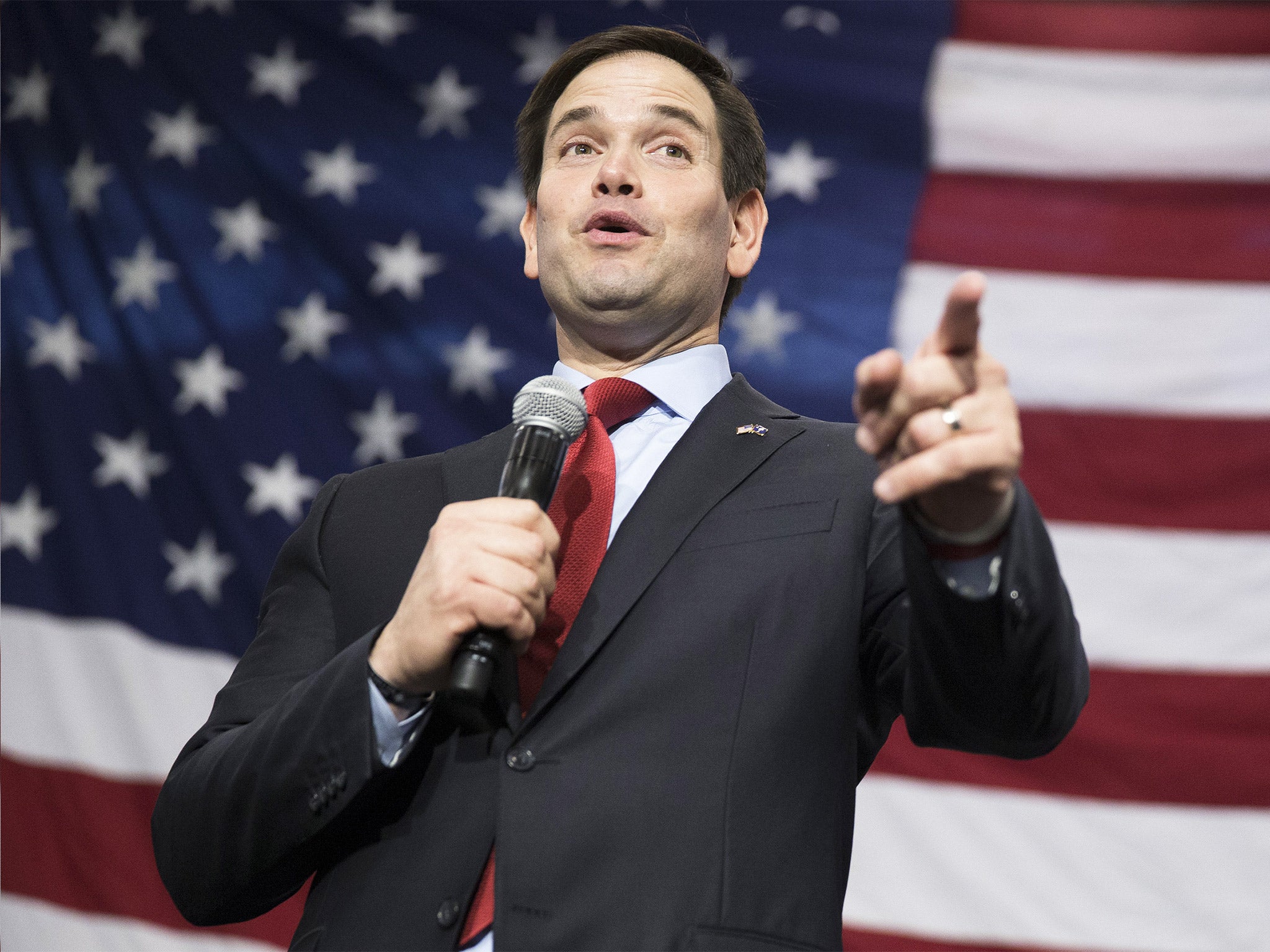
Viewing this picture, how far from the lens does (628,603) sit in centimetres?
107

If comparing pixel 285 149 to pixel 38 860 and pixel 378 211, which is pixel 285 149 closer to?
pixel 378 211

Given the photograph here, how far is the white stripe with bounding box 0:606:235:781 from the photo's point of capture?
9.21ft

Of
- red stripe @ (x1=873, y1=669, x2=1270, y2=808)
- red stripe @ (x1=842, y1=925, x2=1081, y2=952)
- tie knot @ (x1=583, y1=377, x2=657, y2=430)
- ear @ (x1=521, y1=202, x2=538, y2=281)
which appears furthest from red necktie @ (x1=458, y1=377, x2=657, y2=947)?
red stripe @ (x1=842, y1=925, x2=1081, y2=952)

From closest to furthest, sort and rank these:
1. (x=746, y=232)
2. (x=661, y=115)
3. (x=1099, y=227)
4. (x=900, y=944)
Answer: (x=661, y=115) → (x=746, y=232) → (x=900, y=944) → (x=1099, y=227)

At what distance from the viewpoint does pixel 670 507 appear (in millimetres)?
1147

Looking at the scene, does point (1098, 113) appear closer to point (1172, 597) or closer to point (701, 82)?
point (1172, 597)

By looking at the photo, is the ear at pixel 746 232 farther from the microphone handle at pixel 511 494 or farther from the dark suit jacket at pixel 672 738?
the microphone handle at pixel 511 494

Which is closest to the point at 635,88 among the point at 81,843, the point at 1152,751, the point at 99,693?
the point at 1152,751

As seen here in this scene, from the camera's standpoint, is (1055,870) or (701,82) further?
(1055,870)

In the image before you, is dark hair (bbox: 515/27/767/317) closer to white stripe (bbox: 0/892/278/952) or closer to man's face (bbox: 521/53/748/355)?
man's face (bbox: 521/53/748/355)

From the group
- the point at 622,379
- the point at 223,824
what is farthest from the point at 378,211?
the point at 223,824

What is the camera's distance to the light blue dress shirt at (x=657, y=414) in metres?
1.24

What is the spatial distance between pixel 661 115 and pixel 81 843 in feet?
7.54

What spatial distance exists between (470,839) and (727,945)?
237 millimetres
